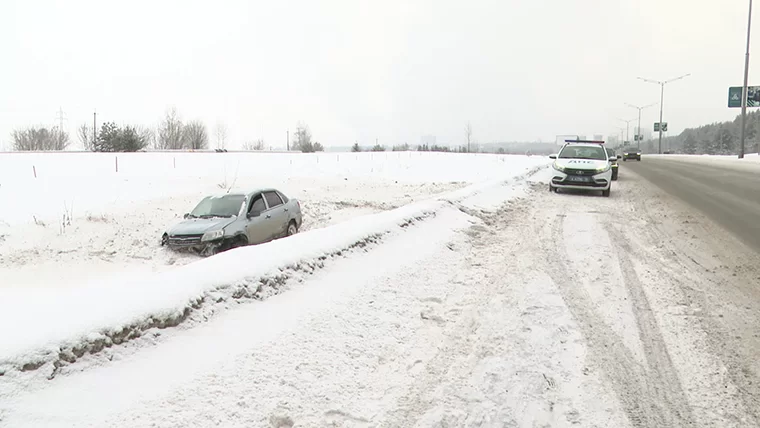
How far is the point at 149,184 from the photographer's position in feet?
85.0

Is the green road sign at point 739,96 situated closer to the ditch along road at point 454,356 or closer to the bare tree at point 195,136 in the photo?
the ditch along road at point 454,356

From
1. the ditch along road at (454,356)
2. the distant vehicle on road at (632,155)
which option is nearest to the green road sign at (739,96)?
the distant vehicle on road at (632,155)

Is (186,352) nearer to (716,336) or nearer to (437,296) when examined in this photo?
(437,296)

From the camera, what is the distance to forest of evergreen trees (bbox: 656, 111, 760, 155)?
124 m

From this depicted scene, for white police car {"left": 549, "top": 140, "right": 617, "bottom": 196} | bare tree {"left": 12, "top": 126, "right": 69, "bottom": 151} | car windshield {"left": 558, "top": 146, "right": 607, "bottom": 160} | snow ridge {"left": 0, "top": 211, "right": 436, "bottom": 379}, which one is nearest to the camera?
snow ridge {"left": 0, "top": 211, "right": 436, "bottom": 379}

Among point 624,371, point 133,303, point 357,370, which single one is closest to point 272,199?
point 133,303

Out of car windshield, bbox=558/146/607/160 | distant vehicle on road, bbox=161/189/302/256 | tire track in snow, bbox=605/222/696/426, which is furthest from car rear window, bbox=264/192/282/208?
car windshield, bbox=558/146/607/160

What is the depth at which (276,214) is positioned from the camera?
486 inches

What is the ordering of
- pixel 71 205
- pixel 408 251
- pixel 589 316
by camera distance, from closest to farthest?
pixel 589 316 < pixel 408 251 < pixel 71 205

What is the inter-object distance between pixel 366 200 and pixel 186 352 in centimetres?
1827

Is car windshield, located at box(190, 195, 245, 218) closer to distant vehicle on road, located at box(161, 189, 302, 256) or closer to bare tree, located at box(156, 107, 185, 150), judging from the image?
distant vehicle on road, located at box(161, 189, 302, 256)

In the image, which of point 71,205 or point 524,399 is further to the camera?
point 71,205

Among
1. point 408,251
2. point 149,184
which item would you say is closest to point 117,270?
point 408,251

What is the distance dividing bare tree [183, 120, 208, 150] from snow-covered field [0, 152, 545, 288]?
71842 mm
